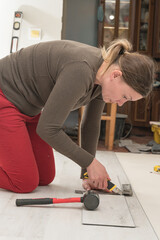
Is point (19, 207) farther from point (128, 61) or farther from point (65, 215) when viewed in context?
point (128, 61)

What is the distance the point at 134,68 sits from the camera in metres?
1.26

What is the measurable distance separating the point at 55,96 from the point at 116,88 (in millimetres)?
245

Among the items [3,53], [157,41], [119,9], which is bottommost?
[3,53]

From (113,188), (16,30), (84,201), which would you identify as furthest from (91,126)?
(16,30)

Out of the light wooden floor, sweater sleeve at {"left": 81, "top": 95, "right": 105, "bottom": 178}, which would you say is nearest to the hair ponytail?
sweater sleeve at {"left": 81, "top": 95, "right": 105, "bottom": 178}

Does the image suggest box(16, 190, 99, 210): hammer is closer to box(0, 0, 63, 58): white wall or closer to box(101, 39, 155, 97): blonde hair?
box(101, 39, 155, 97): blonde hair

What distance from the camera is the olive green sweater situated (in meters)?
1.26

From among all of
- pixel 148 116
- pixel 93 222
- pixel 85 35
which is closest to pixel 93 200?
pixel 93 222

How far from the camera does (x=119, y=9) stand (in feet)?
15.2

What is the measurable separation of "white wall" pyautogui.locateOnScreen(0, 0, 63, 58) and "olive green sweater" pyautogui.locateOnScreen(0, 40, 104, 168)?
1456 millimetres

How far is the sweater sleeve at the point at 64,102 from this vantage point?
1247 mm

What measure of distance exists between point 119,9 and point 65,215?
152 inches

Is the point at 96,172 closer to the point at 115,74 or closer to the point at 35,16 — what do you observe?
the point at 115,74

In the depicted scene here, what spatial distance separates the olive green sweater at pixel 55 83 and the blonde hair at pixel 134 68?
5 cm
